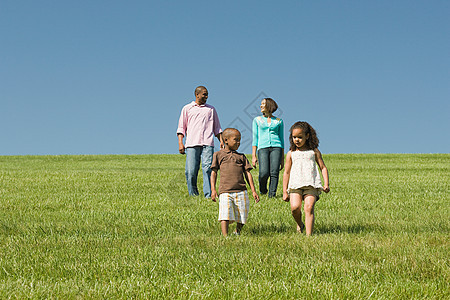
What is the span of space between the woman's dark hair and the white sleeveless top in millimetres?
4158

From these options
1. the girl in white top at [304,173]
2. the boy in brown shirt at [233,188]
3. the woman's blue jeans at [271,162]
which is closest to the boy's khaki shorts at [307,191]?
the girl in white top at [304,173]

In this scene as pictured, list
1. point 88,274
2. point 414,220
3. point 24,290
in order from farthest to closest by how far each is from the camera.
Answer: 1. point 414,220
2. point 88,274
3. point 24,290

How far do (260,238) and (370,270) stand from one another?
5.73ft

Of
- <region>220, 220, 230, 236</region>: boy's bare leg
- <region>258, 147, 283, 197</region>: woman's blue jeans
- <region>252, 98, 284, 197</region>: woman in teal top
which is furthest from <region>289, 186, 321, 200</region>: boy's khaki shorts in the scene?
<region>258, 147, 283, 197</region>: woman's blue jeans

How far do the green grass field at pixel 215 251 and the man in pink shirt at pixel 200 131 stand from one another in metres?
0.89

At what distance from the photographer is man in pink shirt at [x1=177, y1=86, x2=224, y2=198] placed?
10.7 m

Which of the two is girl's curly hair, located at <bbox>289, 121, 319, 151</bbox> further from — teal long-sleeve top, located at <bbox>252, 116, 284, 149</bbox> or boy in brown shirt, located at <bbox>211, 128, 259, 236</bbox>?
teal long-sleeve top, located at <bbox>252, 116, 284, 149</bbox>

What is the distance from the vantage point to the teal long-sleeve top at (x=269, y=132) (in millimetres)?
10617

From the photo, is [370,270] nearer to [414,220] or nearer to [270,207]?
[414,220]

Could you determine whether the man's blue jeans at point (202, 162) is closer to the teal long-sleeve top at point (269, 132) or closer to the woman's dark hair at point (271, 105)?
the teal long-sleeve top at point (269, 132)

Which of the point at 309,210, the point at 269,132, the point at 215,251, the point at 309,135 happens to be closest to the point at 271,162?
the point at 269,132

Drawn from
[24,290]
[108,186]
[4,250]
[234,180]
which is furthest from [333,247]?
[108,186]

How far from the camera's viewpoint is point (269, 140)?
10.7 meters

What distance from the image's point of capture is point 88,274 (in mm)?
4512
